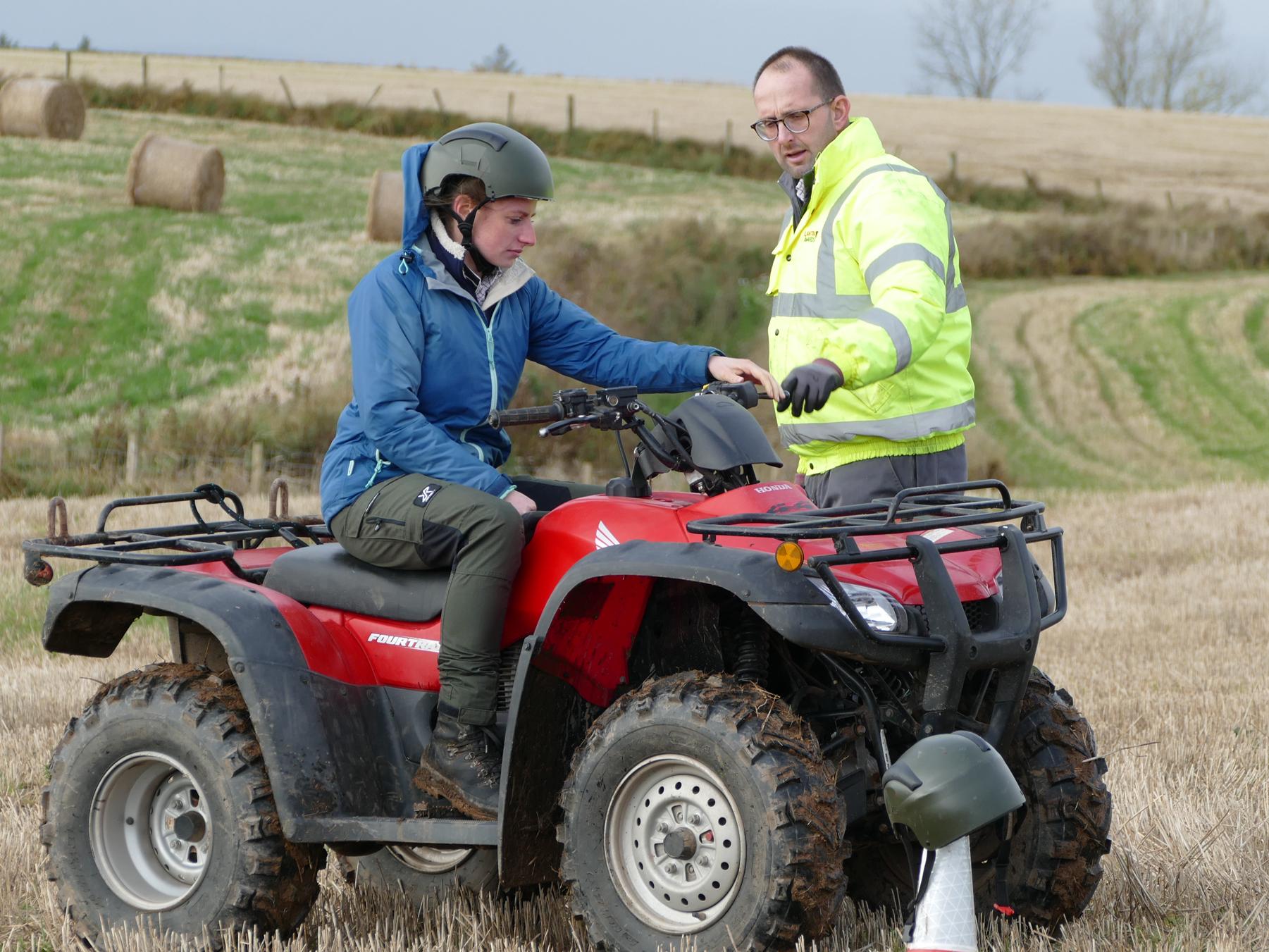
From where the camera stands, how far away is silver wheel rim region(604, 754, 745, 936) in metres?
3.85

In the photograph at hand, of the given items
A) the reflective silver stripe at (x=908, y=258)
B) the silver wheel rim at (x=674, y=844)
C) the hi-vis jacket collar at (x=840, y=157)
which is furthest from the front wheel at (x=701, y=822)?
the hi-vis jacket collar at (x=840, y=157)

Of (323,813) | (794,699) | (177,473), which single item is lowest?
(177,473)

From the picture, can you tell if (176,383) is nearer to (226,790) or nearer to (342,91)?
(226,790)

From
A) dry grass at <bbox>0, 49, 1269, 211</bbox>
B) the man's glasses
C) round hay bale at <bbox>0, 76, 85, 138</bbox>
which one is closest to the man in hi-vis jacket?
the man's glasses

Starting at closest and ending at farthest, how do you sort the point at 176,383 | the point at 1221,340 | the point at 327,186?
1. the point at 176,383
2. the point at 1221,340
3. the point at 327,186

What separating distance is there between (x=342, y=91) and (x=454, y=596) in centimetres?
4583

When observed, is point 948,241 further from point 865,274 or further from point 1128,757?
point 1128,757

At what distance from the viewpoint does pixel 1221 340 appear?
102 feet

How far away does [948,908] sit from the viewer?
3.47 meters

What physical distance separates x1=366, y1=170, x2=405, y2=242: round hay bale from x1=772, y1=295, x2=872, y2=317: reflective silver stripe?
81.6ft

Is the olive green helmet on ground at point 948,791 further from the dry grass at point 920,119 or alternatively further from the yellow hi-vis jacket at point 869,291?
the dry grass at point 920,119

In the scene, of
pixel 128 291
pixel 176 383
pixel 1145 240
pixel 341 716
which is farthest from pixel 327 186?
pixel 341 716

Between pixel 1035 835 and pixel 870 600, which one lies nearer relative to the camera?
pixel 870 600

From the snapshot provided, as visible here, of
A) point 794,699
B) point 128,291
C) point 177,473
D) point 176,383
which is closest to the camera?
point 794,699
